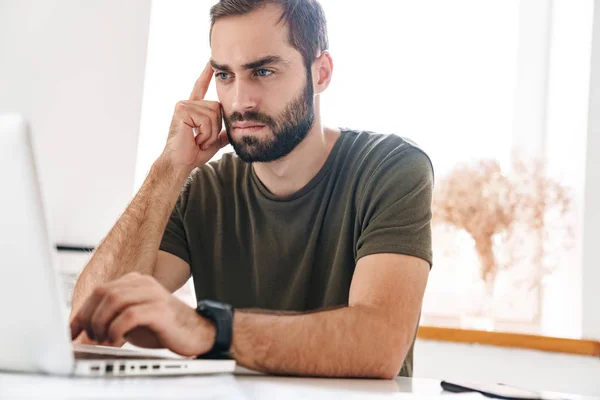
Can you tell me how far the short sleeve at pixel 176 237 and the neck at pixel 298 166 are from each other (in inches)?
9.1

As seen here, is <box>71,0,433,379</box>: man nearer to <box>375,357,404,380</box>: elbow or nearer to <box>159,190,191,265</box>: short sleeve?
<box>159,190,191,265</box>: short sleeve

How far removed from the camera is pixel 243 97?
153 cm

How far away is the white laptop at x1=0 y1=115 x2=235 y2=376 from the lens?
579 mm

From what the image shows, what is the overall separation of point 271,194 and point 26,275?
1044 mm

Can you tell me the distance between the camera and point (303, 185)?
162 cm

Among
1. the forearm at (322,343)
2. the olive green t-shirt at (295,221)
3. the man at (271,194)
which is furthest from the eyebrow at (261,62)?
the forearm at (322,343)

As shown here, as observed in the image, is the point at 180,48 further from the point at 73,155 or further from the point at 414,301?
the point at 414,301

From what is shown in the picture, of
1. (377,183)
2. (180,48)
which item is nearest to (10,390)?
(377,183)

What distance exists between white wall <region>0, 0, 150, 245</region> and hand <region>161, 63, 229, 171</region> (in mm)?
630

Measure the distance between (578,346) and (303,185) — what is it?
95 cm

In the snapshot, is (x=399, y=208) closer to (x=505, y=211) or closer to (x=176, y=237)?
(x=176, y=237)

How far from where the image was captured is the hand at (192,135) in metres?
1.62

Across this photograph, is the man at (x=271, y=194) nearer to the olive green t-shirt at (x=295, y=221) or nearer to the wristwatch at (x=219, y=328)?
the olive green t-shirt at (x=295, y=221)

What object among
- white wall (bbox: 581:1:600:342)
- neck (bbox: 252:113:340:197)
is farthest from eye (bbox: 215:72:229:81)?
white wall (bbox: 581:1:600:342)
